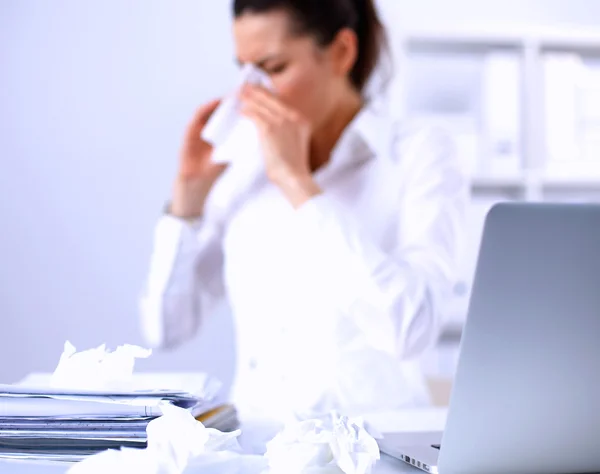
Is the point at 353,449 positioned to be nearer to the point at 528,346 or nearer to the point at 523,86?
the point at 528,346

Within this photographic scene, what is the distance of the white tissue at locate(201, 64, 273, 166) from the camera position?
163 centimetres

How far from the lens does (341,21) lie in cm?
169

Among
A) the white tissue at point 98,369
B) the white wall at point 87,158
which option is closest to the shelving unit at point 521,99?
the white wall at point 87,158

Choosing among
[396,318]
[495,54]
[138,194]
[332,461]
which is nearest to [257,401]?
[396,318]

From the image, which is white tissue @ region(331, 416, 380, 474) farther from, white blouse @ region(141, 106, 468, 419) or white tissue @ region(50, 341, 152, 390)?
white blouse @ region(141, 106, 468, 419)

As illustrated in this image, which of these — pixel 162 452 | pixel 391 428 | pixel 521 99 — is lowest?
pixel 162 452

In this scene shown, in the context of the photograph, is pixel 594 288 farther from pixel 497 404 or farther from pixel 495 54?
pixel 495 54

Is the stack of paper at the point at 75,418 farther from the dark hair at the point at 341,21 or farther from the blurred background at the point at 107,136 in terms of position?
the blurred background at the point at 107,136

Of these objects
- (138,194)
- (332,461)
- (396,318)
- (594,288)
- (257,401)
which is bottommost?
(332,461)

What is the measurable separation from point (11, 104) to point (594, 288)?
240 centimetres

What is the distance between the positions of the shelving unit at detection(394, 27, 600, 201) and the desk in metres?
1.44

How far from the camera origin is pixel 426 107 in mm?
2568

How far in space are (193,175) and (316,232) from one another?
1.54 feet

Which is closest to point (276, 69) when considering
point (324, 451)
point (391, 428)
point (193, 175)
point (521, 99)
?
point (193, 175)
